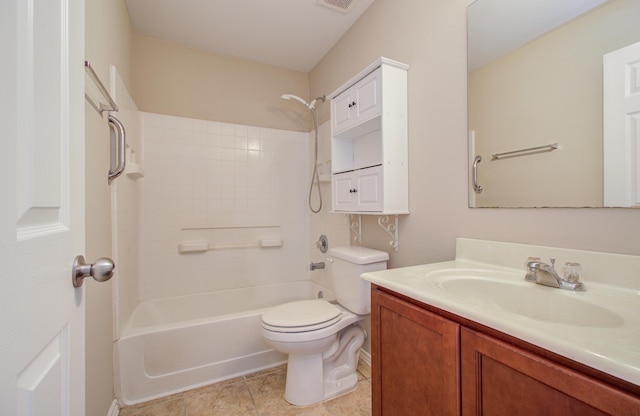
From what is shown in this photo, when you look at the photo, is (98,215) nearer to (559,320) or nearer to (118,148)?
(118,148)

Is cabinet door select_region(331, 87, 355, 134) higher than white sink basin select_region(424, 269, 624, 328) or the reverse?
higher

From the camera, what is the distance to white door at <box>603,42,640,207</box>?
786 millimetres

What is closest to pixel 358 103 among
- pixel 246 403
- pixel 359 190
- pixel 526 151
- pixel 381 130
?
pixel 381 130

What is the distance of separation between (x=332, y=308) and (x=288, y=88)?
2.11m

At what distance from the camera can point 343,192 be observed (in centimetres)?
176

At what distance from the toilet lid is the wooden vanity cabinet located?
20.0 inches

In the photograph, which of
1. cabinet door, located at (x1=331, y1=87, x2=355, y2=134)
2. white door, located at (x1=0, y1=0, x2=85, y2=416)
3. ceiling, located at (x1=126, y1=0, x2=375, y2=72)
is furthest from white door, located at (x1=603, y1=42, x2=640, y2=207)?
ceiling, located at (x1=126, y1=0, x2=375, y2=72)

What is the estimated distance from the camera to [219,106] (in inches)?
95.0

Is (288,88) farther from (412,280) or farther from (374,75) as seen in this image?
(412,280)

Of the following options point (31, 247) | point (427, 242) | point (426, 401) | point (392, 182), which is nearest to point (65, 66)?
point (31, 247)

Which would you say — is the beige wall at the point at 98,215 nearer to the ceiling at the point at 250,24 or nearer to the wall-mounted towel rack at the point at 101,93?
the wall-mounted towel rack at the point at 101,93

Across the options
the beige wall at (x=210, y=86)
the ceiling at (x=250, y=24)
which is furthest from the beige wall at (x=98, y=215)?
the beige wall at (x=210, y=86)

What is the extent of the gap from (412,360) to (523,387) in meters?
0.32

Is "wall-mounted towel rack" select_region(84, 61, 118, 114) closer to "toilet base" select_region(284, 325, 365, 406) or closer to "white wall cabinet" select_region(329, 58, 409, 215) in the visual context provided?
"white wall cabinet" select_region(329, 58, 409, 215)
